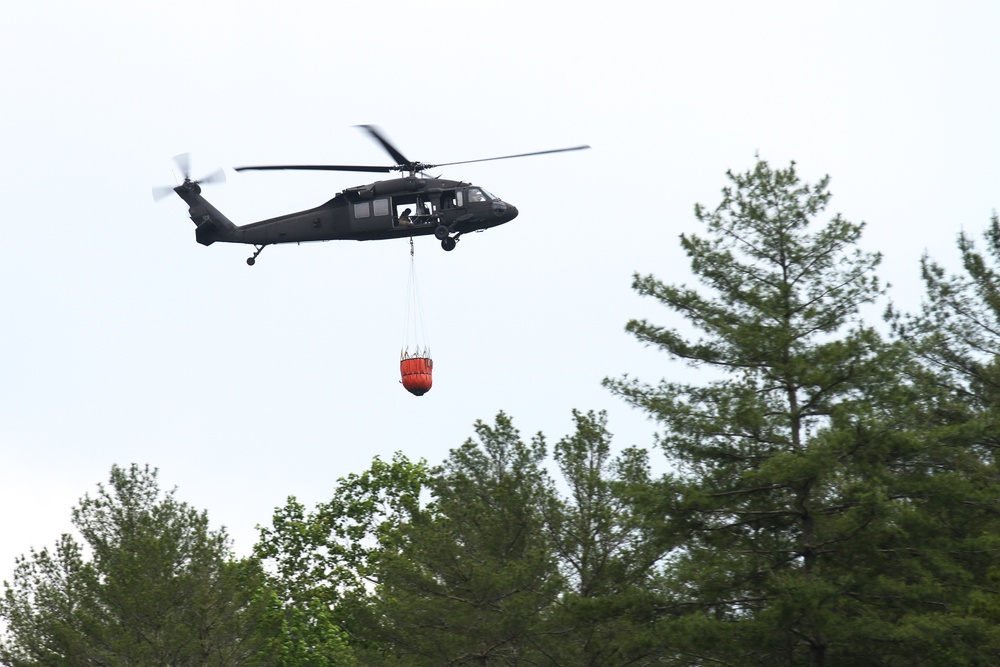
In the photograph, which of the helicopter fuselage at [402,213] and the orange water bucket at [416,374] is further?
the orange water bucket at [416,374]

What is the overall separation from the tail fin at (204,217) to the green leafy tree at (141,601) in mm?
6806

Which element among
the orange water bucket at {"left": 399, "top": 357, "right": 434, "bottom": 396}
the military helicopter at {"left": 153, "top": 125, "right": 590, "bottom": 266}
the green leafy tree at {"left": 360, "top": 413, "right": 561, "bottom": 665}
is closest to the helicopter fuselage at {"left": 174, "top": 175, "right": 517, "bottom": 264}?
the military helicopter at {"left": 153, "top": 125, "right": 590, "bottom": 266}

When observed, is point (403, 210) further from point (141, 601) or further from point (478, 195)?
point (141, 601)

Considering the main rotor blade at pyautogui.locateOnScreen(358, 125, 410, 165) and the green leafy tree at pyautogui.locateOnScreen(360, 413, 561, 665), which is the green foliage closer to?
the green leafy tree at pyautogui.locateOnScreen(360, 413, 561, 665)

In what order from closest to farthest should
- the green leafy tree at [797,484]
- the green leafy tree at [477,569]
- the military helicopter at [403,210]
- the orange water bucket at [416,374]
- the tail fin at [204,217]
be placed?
the green leafy tree at [797,484] → the green leafy tree at [477,569] → the military helicopter at [403,210] → the tail fin at [204,217] → the orange water bucket at [416,374]

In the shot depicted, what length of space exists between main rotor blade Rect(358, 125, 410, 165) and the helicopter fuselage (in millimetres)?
457

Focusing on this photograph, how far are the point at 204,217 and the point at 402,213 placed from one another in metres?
7.49

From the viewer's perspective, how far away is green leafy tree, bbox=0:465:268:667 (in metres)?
34.8

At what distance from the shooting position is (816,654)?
25.3 metres

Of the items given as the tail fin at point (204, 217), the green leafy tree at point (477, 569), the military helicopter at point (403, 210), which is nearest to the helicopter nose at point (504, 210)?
the military helicopter at point (403, 210)

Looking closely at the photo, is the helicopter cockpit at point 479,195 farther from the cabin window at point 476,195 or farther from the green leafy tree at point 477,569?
the green leafy tree at point 477,569

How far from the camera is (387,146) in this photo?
35.4 metres

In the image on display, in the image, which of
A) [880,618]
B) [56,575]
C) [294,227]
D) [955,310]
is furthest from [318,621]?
[880,618]

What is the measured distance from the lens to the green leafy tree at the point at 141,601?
34844 millimetres
